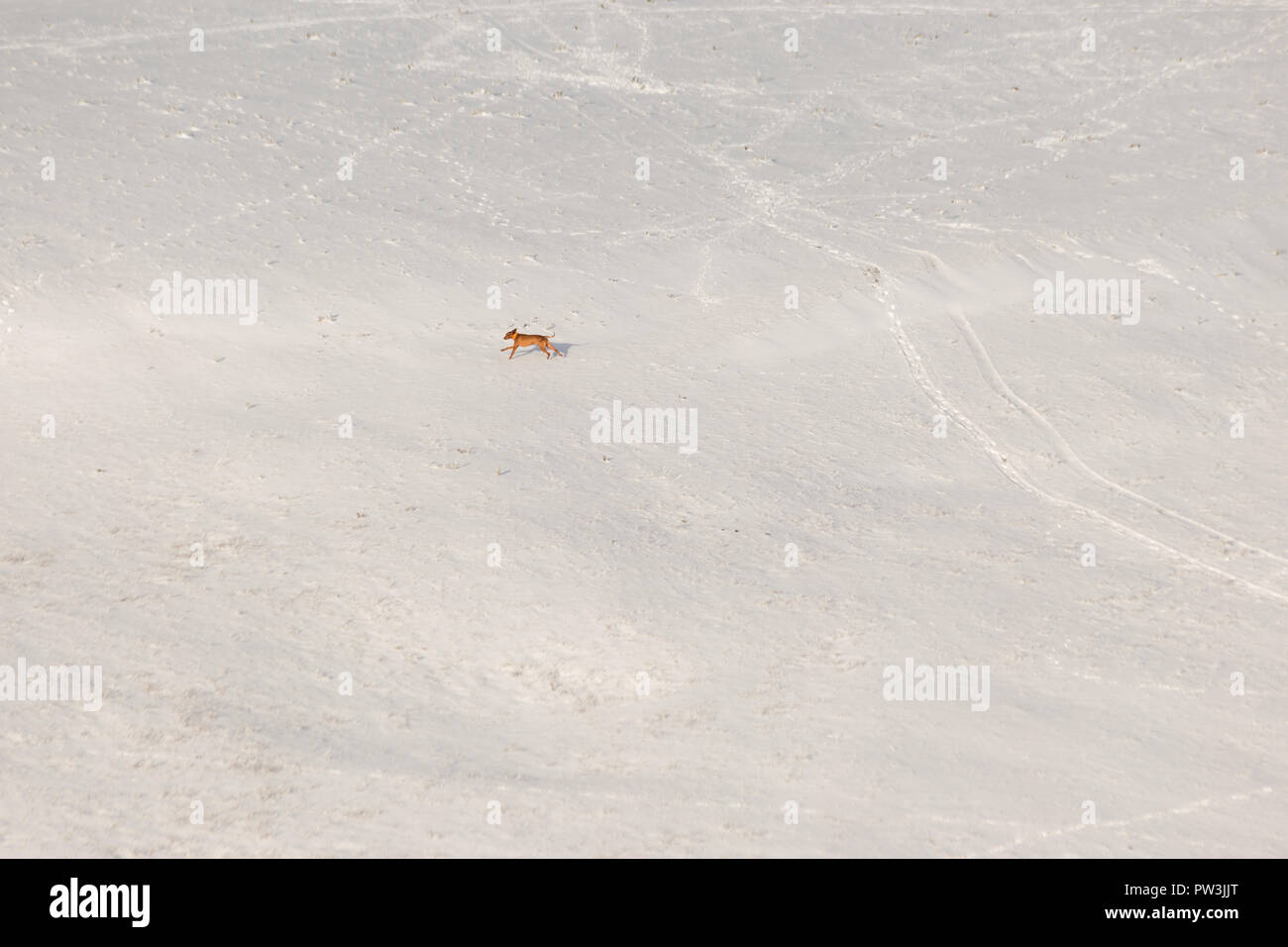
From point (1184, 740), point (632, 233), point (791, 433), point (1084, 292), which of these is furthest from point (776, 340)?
point (1184, 740)

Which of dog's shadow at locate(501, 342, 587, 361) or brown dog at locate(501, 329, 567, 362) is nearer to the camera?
brown dog at locate(501, 329, 567, 362)

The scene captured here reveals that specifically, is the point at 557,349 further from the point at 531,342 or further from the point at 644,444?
the point at 644,444

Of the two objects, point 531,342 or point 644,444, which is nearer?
point 644,444

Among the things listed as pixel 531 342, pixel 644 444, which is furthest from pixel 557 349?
pixel 644 444

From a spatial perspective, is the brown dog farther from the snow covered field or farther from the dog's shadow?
the snow covered field

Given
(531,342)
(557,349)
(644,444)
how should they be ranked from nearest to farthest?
(644,444)
(531,342)
(557,349)

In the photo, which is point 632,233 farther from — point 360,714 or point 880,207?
point 360,714

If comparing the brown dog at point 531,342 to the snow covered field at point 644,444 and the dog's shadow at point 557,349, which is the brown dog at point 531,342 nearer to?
the dog's shadow at point 557,349

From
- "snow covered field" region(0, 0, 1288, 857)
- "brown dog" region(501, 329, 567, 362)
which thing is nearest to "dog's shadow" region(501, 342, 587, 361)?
"brown dog" region(501, 329, 567, 362)
